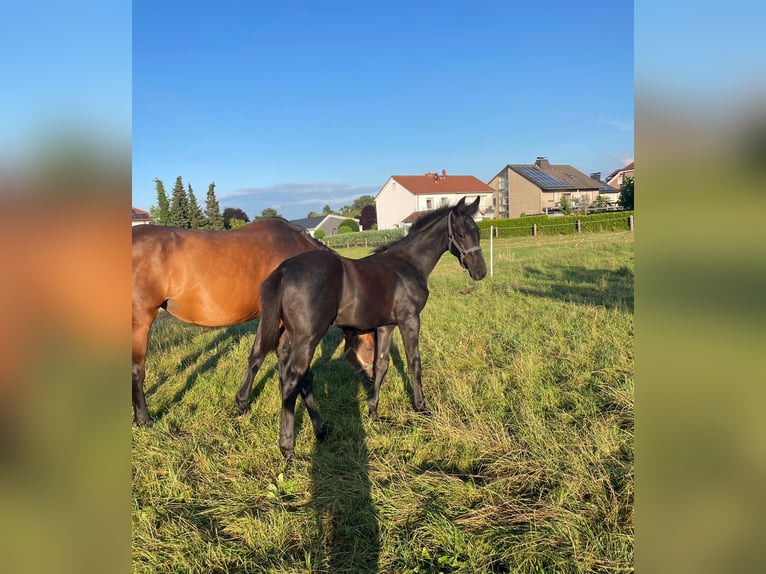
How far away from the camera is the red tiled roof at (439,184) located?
180 ft

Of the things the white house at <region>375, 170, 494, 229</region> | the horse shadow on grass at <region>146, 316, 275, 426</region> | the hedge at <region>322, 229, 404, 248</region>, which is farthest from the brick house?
the horse shadow on grass at <region>146, 316, 275, 426</region>

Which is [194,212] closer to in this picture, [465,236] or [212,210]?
[212,210]

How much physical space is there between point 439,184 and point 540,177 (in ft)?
40.1

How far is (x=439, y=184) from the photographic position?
186 feet

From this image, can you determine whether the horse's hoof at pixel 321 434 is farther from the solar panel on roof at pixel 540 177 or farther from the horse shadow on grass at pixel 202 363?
the solar panel on roof at pixel 540 177

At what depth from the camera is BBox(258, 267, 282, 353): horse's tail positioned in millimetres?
3865

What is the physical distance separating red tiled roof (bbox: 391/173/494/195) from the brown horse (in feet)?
164

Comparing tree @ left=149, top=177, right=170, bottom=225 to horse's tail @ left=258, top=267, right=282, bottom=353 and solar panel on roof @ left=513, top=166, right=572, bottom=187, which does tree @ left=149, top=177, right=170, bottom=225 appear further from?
solar panel on roof @ left=513, top=166, right=572, bottom=187

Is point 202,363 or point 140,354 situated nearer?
point 140,354

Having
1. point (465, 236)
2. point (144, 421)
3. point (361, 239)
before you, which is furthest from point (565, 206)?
point (144, 421)
